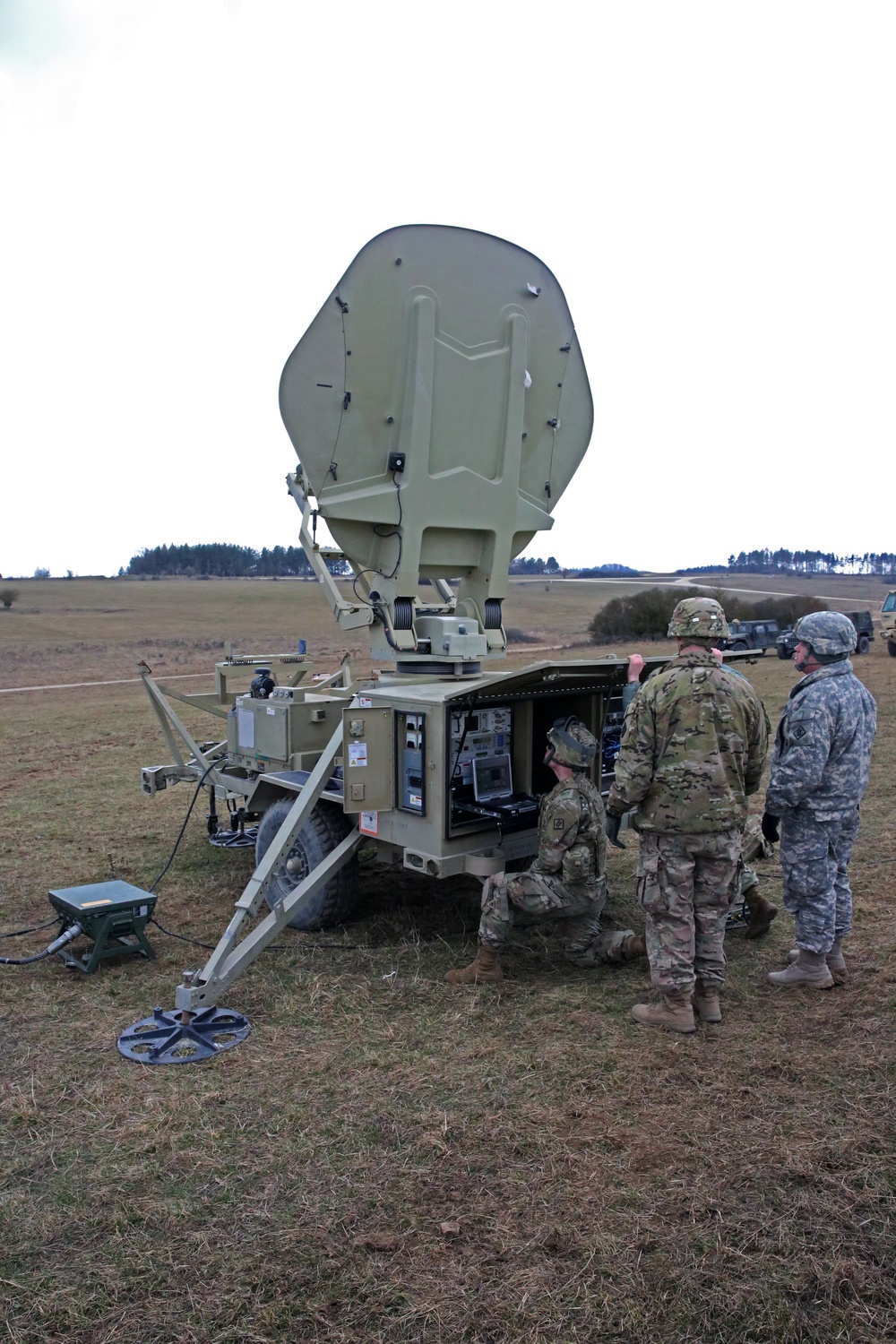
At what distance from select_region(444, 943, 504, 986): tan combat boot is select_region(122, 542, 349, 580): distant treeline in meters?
98.4

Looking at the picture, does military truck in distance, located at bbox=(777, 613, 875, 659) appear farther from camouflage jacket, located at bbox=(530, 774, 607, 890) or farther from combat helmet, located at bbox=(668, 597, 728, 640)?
combat helmet, located at bbox=(668, 597, 728, 640)

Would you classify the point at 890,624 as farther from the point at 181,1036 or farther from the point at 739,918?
the point at 181,1036

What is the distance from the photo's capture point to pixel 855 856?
7.41 meters

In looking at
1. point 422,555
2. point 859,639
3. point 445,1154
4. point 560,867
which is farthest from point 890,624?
point 445,1154

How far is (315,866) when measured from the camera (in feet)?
20.2

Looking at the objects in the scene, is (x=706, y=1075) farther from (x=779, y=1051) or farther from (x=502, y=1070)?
(x=502, y=1070)

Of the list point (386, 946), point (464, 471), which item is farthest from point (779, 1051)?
point (464, 471)

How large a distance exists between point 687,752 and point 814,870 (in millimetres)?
1046

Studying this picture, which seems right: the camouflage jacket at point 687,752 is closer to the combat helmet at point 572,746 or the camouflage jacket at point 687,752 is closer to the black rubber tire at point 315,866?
the combat helmet at point 572,746

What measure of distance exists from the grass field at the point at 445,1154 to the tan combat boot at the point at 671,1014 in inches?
4.1

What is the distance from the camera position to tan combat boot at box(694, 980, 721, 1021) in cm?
476

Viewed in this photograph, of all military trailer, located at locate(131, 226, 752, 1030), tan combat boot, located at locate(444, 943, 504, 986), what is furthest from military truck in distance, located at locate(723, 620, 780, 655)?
tan combat boot, located at locate(444, 943, 504, 986)

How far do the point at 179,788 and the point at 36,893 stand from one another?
4.14 m

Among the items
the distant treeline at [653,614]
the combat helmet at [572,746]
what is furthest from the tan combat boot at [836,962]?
the distant treeline at [653,614]
